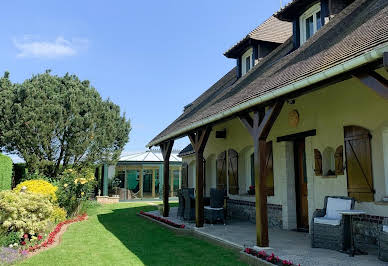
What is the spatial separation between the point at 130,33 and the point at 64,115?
580cm

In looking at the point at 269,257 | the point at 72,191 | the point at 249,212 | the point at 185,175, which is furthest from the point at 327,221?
the point at 185,175

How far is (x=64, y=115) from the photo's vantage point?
1738cm

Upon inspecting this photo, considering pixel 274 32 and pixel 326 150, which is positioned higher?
pixel 274 32

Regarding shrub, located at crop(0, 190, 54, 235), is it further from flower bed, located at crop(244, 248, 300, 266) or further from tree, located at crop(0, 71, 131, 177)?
tree, located at crop(0, 71, 131, 177)

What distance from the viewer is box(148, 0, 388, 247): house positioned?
4832 millimetres

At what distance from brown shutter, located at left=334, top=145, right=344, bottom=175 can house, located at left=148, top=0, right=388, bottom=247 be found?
0.02m

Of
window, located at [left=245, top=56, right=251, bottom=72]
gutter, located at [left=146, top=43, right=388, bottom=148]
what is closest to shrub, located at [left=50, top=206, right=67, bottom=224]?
gutter, located at [left=146, top=43, right=388, bottom=148]

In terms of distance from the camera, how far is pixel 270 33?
469 inches

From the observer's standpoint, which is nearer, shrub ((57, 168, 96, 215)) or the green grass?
the green grass

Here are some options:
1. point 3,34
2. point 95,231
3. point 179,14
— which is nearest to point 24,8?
point 3,34

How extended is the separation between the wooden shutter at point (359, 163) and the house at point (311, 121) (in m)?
0.02

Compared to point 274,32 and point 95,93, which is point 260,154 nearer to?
point 274,32

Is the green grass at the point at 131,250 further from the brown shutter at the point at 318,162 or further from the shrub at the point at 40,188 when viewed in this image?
the brown shutter at the point at 318,162

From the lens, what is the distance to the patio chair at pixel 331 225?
18.3 ft
